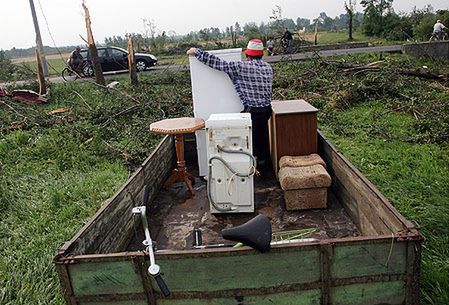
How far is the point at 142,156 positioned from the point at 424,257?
15.0 ft

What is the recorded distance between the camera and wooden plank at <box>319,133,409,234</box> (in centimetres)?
247

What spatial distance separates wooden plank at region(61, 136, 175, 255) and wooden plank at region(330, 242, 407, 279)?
149 centimetres

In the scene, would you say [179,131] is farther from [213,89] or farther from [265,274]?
[265,274]

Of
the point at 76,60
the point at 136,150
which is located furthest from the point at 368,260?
the point at 76,60

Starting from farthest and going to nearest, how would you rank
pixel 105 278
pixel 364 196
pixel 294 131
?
pixel 294 131 < pixel 364 196 < pixel 105 278

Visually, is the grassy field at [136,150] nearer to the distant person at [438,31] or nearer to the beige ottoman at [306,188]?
the beige ottoman at [306,188]

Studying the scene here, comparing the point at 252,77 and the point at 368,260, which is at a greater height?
→ the point at 252,77

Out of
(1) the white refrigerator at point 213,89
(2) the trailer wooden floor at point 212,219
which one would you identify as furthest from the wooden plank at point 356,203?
(1) the white refrigerator at point 213,89

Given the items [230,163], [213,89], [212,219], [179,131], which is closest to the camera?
[230,163]

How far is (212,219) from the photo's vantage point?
151 inches

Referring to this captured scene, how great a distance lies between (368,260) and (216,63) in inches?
117

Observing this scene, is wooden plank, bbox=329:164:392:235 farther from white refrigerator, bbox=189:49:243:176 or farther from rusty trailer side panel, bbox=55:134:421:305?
white refrigerator, bbox=189:49:243:176

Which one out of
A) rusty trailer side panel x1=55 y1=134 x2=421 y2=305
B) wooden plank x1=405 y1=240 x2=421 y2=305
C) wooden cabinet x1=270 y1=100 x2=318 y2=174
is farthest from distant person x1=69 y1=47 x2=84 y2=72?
wooden plank x1=405 y1=240 x2=421 y2=305

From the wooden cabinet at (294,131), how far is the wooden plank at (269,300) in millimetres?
2388
